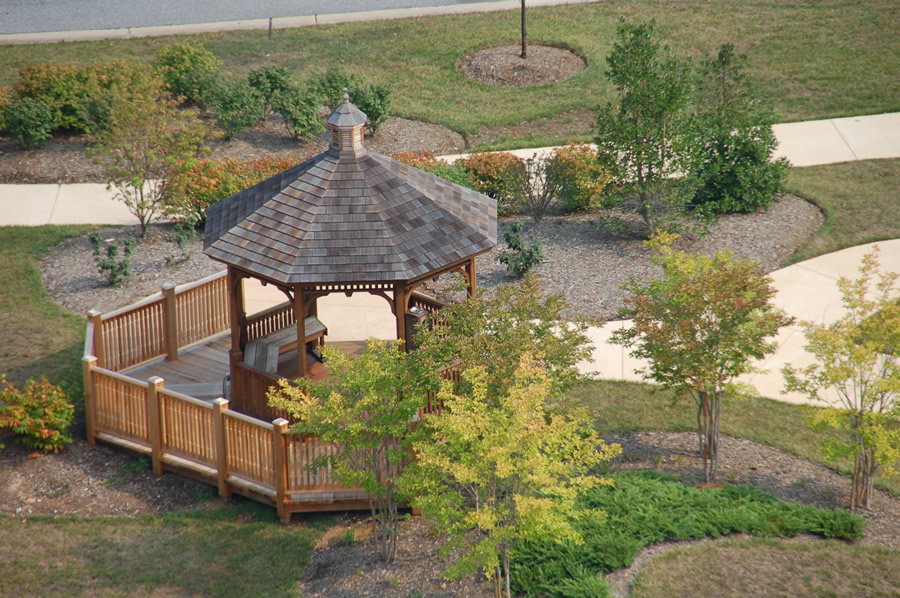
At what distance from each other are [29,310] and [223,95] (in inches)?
316

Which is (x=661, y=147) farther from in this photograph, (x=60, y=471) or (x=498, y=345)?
(x=60, y=471)

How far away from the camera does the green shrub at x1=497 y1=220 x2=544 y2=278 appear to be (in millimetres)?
17484

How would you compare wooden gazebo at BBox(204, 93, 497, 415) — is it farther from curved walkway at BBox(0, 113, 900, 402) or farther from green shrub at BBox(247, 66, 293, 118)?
green shrub at BBox(247, 66, 293, 118)

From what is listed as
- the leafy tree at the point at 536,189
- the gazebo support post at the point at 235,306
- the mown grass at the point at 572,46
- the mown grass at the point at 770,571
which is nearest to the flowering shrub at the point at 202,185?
the leafy tree at the point at 536,189

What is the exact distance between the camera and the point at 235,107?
74.9 feet

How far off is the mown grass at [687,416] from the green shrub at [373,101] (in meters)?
11.0

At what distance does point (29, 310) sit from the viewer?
1650 cm

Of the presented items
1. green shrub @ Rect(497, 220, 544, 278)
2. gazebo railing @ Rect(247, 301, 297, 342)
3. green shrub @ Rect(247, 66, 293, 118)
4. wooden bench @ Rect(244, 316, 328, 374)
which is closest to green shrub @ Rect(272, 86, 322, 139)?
green shrub @ Rect(247, 66, 293, 118)

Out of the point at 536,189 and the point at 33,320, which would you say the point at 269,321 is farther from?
the point at 536,189

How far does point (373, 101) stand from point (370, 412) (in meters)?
13.7

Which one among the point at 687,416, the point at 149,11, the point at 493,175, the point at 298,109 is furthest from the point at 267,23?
the point at 687,416

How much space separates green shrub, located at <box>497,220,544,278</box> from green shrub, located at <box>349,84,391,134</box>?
6.75 metres

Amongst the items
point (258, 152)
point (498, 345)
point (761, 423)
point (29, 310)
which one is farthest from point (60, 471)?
point (258, 152)

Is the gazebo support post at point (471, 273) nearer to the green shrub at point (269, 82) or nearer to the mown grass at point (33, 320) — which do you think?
the mown grass at point (33, 320)
